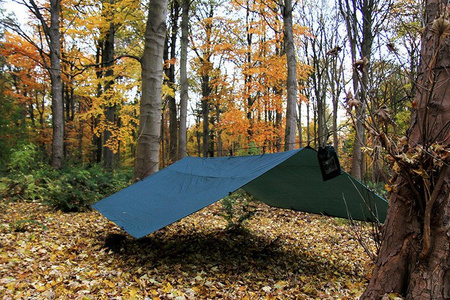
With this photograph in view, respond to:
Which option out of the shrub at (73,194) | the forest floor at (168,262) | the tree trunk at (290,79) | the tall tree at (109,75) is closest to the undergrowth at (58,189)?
the shrub at (73,194)

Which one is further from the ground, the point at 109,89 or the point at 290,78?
the point at 109,89

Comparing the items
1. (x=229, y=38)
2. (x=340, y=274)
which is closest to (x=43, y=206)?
(x=340, y=274)

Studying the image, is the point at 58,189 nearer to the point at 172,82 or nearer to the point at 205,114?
the point at 172,82

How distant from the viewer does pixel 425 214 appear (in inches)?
53.5

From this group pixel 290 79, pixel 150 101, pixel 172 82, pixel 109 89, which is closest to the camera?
pixel 150 101

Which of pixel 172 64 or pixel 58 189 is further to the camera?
pixel 172 64

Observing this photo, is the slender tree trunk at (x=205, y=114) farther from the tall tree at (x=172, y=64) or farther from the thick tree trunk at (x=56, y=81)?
the thick tree trunk at (x=56, y=81)

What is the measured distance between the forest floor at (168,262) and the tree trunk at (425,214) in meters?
0.37

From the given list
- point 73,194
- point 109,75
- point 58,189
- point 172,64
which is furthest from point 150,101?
point 172,64

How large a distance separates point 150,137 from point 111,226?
136 centimetres

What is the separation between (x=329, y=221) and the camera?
6.04m

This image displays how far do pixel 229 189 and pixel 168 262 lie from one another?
41.8 inches

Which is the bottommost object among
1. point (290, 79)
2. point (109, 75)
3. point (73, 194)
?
point (73, 194)

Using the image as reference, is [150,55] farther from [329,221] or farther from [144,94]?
[329,221]
